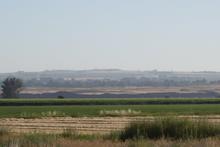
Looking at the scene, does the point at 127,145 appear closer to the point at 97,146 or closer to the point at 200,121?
the point at 97,146

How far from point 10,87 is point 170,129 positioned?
134649 mm

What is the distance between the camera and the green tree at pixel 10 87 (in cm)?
15512

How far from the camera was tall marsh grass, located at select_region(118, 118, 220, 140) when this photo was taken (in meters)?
26.2

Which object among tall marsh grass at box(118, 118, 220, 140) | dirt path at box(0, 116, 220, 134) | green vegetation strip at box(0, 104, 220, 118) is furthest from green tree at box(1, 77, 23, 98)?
tall marsh grass at box(118, 118, 220, 140)

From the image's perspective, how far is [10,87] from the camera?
15862cm

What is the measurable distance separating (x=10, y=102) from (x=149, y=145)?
8143cm

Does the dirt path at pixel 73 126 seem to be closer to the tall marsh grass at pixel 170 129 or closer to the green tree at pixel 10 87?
the tall marsh grass at pixel 170 129

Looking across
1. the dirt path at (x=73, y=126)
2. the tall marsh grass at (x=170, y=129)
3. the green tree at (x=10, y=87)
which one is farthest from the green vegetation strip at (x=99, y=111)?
the green tree at (x=10, y=87)

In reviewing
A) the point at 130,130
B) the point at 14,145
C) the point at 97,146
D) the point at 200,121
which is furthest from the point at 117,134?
the point at 14,145

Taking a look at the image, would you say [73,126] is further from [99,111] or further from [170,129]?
[99,111]

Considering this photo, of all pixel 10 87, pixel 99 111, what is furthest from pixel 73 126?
pixel 10 87

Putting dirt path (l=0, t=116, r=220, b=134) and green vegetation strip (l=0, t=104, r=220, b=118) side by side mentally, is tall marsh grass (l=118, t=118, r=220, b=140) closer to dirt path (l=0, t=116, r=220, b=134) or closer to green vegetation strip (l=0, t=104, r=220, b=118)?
dirt path (l=0, t=116, r=220, b=134)

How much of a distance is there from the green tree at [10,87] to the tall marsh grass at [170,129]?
423 feet

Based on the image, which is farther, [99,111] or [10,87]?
[10,87]
